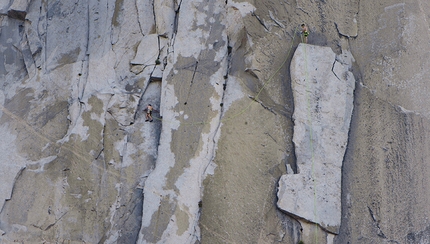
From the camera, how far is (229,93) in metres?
12.8

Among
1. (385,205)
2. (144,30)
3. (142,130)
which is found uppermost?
(144,30)

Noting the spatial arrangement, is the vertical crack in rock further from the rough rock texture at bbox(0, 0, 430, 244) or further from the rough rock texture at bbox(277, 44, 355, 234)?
the rough rock texture at bbox(277, 44, 355, 234)

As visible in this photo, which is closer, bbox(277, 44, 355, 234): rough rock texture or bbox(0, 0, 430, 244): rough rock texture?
bbox(277, 44, 355, 234): rough rock texture

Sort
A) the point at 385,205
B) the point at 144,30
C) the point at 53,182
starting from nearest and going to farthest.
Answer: the point at 385,205 → the point at 53,182 → the point at 144,30

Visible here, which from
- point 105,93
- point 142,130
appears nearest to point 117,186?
point 142,130

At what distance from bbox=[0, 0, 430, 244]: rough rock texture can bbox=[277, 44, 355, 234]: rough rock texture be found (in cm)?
20

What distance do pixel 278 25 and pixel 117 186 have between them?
505cm

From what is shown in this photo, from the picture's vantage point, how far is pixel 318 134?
12492mm

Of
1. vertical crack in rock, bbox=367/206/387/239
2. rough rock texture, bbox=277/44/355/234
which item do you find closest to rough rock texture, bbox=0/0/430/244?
vertical crack in rock, bbox=367/206/387/239

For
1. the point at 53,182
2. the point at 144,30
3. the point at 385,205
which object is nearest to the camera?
the point at 385,205

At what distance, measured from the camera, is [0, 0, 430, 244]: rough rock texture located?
1212cm

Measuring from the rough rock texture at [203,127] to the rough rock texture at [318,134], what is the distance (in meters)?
0.20

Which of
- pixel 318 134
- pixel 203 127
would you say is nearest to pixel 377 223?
pixel 318 134

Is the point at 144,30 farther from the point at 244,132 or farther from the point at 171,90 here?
the point at 244,132
